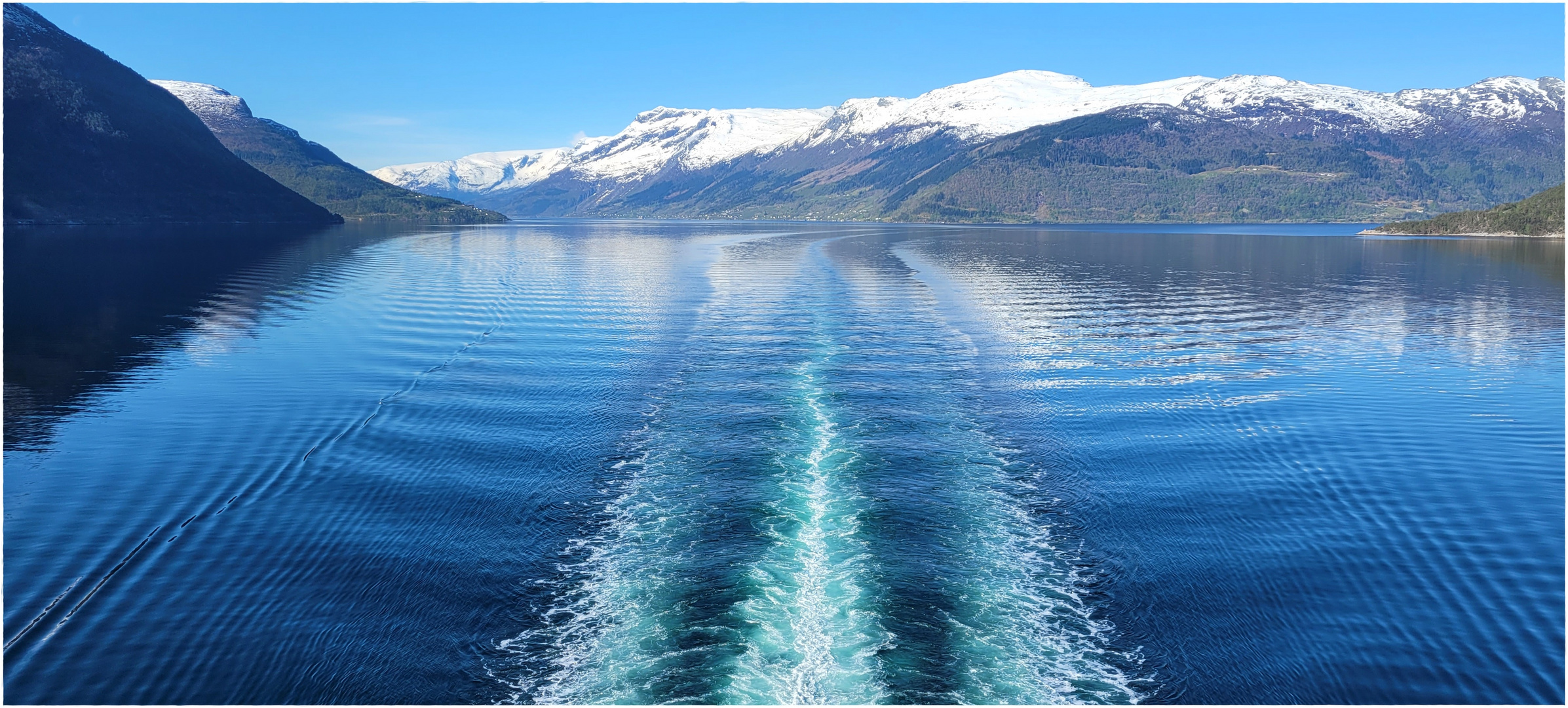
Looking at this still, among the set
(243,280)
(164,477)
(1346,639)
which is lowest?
(1346,639)

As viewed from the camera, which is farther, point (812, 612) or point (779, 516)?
point (779, 516)

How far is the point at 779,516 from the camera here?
74.1 feet

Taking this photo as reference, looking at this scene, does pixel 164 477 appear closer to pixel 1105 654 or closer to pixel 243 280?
pixel 1105 654

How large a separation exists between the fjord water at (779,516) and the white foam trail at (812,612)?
9 centimetres

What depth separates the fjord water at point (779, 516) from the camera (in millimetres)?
15953

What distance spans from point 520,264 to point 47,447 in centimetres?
8514

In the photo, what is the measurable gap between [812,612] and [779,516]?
5.12 meters

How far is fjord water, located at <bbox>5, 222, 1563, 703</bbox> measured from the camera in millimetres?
15953

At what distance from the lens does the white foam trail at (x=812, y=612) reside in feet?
49.7

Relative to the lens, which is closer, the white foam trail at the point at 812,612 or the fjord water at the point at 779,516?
the white foam trail at the point at 812,612

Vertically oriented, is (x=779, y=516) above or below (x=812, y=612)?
above

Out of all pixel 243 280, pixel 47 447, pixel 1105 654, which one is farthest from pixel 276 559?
pixel 243 280

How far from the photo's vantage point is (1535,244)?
590 feet

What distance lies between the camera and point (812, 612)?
17.6 m
